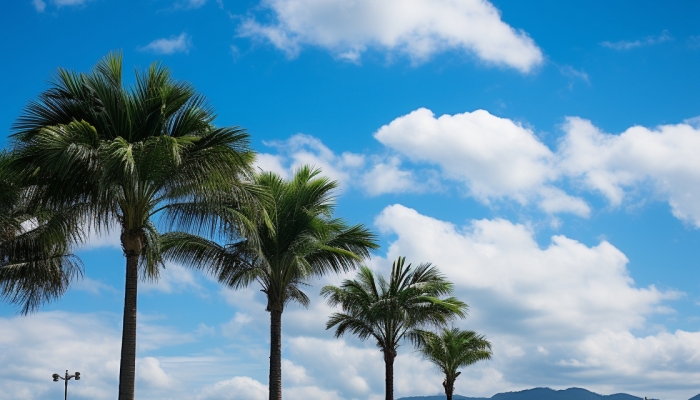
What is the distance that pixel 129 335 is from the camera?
49.8 feet

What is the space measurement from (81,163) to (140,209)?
151cm

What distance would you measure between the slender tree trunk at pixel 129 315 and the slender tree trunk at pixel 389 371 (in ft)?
51.2

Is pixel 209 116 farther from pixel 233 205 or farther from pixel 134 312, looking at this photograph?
pixel 134 312

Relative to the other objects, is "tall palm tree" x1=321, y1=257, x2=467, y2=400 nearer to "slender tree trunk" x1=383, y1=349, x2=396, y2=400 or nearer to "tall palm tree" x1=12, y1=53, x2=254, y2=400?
"slender tree trunk" x1=383, y1=349, x2=396, y2=400

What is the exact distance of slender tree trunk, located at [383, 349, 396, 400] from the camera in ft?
97.0

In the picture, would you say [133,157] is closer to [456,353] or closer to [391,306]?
[391,306]

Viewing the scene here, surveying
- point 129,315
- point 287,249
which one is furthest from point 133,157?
point 287,249

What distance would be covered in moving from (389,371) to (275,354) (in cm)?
901

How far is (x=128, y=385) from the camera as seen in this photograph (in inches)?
588

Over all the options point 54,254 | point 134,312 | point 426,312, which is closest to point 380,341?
point 426,312

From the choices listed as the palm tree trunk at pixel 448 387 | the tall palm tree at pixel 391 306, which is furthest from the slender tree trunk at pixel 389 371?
the palm tree trunk at pixel 448 387

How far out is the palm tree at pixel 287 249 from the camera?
2148 centimetres

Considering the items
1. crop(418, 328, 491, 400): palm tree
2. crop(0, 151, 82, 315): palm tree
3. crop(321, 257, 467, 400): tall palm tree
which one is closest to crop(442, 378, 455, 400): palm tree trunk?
crop(418, 328, 491, 400): palm tree

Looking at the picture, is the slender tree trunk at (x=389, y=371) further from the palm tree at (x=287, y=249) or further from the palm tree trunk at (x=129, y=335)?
the palm tree trunk at (x=129, y=335)
